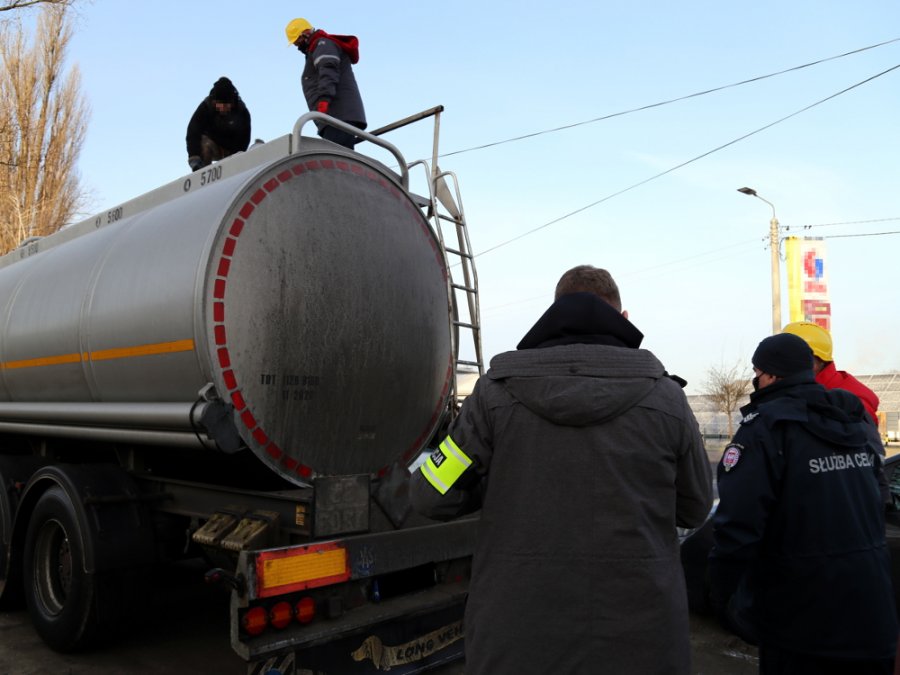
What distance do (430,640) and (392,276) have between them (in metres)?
1.98

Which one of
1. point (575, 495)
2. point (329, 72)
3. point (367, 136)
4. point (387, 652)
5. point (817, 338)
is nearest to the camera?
point (575, 495)

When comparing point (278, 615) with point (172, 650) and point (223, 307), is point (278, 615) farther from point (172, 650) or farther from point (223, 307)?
point (172, 650)

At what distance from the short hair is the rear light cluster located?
2008mm

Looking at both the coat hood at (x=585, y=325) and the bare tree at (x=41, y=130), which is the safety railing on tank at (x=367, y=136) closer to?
the coat hood at (x=585, y=325)

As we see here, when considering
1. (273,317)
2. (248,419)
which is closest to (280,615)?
(248,419)

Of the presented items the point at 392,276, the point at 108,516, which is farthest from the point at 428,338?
the point at 108,516

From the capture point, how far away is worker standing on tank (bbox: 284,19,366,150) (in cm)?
523

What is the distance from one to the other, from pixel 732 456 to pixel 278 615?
2.08 m

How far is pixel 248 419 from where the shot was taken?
3.55 meters

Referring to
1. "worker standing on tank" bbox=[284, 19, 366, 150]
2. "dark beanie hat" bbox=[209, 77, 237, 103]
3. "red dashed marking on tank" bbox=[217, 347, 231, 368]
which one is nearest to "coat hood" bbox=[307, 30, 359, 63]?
"worker standing on tank" bbox=[284, 19, 366, 150]

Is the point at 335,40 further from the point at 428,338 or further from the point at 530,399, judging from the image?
the point at 530,399

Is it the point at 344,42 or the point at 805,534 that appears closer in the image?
the point at 805,534

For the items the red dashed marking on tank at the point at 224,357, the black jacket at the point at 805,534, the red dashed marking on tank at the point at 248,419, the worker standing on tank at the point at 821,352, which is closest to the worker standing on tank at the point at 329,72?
the red dashed marking on tank at the point at 224,357

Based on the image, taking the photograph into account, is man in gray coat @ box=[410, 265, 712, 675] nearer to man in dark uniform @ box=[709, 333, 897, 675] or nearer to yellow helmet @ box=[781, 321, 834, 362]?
man in dark uniform @ box=[709, 333, 897, 675]
